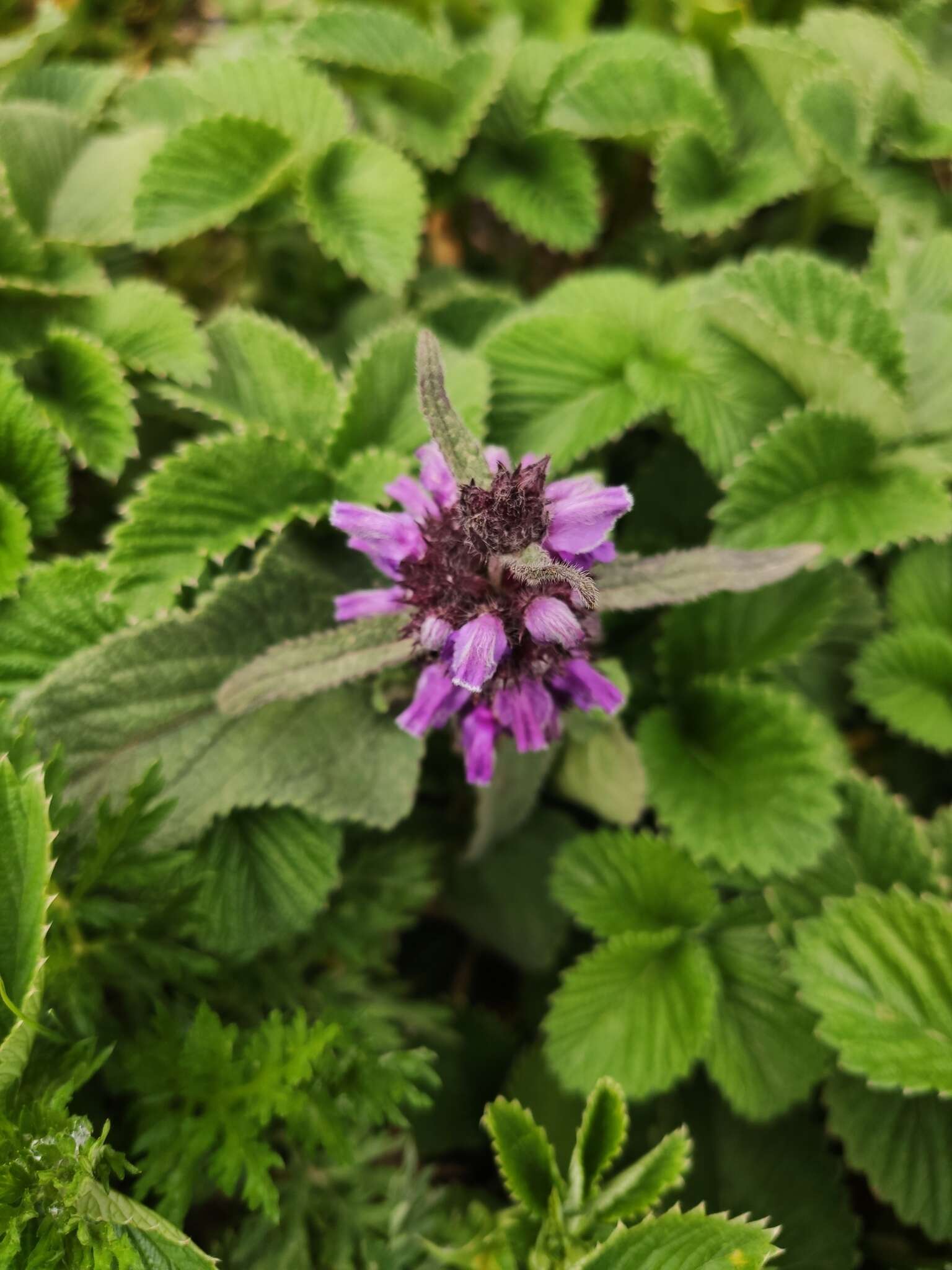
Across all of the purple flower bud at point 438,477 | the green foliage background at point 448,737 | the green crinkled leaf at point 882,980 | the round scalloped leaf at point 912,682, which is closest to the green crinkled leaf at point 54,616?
the green foliage background at point 448,737

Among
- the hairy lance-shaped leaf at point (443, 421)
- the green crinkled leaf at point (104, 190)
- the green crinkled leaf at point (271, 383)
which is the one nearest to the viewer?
the hairy lance-shaped leaf at point (443, 421)

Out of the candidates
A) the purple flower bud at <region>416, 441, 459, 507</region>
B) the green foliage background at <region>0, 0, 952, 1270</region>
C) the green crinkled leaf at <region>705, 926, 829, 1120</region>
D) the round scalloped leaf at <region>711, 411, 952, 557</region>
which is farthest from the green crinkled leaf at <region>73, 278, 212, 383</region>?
the green crinkled leaf at <region>705, 926, 829, 1120</region>

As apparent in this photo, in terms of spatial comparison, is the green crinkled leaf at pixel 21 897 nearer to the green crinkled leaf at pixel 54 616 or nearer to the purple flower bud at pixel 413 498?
the green crinkled leaf at pixel 54 616

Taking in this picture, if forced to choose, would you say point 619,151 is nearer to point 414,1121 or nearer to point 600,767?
point 600,767

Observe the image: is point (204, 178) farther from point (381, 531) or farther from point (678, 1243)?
point (678, 1243)

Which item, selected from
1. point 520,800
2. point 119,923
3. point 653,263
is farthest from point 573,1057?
point 653,263

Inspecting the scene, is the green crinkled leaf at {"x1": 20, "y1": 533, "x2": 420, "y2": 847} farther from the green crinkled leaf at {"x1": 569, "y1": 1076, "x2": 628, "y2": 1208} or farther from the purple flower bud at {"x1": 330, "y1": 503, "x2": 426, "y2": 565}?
the green crinkled leaf at {"x1": 569, "y1": 1076, "x2": 628, "y2": 1208}
